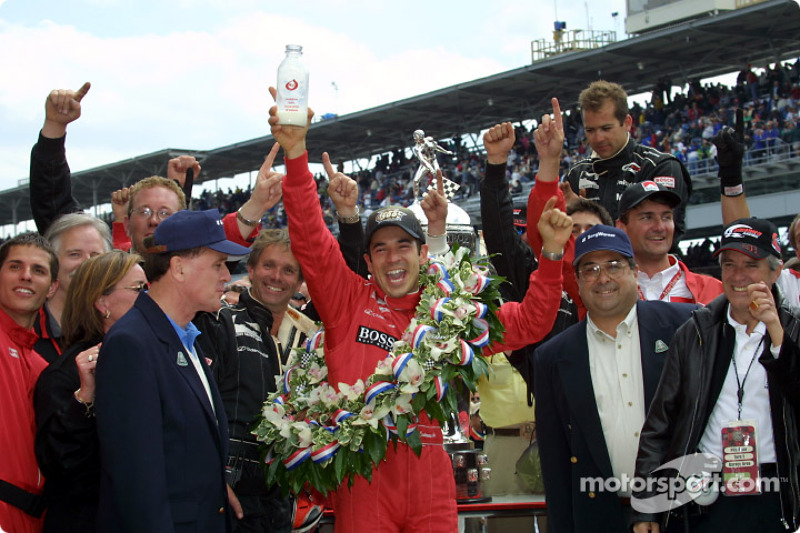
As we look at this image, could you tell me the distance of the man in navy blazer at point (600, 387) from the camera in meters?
4.20

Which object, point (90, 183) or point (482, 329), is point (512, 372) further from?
point (90, 183)

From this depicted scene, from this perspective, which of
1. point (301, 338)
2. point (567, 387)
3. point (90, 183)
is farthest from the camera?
point (90, 183)

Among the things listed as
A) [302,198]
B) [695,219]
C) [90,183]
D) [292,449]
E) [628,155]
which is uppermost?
[90,183]

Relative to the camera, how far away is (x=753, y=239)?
13.4ft

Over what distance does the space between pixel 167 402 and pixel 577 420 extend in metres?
2.02

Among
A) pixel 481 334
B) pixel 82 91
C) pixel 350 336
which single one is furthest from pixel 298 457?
pixel 82 91

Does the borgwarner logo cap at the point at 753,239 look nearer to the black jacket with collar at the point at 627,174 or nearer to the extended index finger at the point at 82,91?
the black jacket with collar at the point at 627,174

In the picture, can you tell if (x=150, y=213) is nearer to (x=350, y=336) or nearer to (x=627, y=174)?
(x=350, y=336)

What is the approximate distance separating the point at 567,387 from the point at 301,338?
1754mm

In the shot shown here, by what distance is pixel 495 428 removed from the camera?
21.3ft

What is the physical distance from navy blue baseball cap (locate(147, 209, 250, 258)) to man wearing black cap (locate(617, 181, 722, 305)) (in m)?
2.46

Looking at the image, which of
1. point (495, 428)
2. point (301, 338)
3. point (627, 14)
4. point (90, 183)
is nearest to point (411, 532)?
point (301, 338)

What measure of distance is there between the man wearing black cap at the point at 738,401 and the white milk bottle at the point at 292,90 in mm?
2038

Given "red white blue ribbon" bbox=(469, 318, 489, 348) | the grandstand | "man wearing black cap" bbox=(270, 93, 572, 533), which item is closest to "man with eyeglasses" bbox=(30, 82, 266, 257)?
"man wearing black cap" bbox=(270, 93, 572, 533)
